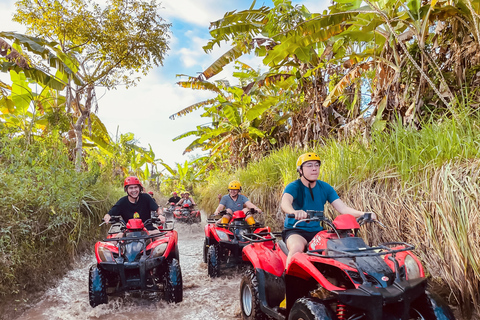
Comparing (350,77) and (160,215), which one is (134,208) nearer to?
(160,215)

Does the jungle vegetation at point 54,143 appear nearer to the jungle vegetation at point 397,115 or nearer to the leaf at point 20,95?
the leaf at point 20,95

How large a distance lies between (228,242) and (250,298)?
7.81 ft

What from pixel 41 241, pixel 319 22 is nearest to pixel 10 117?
pixel 41 241

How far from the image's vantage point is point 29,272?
5.13 meters

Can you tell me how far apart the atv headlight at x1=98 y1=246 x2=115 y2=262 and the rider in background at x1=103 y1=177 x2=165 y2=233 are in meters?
1.04

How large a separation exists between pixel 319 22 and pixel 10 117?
10.1m

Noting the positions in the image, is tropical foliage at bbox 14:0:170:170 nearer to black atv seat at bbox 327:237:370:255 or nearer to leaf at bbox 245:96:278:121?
leaf at bbox 245:96:278:121

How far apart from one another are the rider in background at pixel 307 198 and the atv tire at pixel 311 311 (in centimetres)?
86

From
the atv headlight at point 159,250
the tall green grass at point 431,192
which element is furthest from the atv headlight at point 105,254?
the tall green grass at point 431,192

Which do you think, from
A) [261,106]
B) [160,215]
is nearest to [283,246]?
[160,215]

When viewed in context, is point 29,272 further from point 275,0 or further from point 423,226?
point 275,0

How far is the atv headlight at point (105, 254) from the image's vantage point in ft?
14.7

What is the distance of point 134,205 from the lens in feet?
19.2

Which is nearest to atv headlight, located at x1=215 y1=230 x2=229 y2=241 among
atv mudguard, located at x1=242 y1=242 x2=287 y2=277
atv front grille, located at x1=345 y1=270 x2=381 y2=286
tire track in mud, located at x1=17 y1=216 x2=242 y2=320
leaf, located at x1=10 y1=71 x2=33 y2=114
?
tire track in mud, located at x1=17 y1=216 x2=242 y2=320
